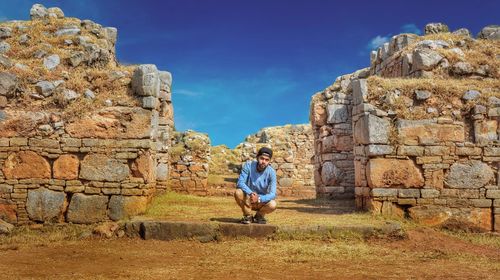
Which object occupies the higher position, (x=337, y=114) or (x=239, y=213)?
(x=337, y=114)

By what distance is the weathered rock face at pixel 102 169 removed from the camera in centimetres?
837

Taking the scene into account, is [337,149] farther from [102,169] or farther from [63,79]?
[63,79]

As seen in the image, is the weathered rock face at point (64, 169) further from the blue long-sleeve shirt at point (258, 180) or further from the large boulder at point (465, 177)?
the large boulder at point (465, 177)

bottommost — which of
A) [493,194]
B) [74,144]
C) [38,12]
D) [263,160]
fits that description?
[493,194]

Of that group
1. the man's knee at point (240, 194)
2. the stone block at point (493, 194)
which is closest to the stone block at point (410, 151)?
the stone block at point (493, 194)

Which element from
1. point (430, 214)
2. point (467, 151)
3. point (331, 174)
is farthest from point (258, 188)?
point (331, 174)

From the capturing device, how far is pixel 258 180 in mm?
7691

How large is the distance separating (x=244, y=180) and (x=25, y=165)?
437 centimetres

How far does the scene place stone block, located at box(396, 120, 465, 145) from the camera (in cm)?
917

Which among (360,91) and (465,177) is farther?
(360,91)

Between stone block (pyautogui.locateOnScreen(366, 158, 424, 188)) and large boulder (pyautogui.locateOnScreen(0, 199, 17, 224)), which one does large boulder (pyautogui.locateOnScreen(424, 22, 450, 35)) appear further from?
large boulder (pyautogui.locateOnScreen(0, 199, 17, 224))

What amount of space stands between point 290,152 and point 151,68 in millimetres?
13076

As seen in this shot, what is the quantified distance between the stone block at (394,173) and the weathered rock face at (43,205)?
21.3 feet

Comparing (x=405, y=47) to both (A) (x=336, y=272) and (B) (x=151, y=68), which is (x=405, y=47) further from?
(A) (x=336, y=272)
